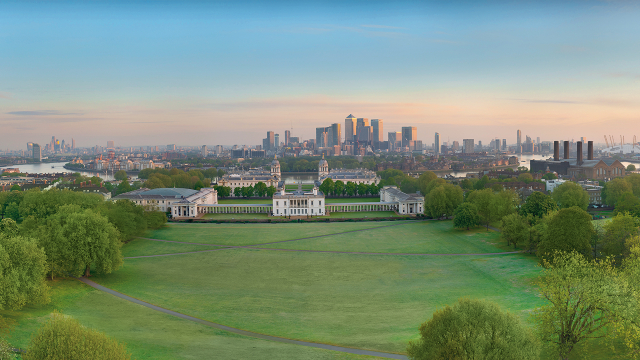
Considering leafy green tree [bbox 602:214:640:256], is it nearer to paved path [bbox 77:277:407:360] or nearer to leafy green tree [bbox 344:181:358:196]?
paved path [bbox 77:277:407:360]

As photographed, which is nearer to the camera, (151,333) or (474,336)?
(474,336)

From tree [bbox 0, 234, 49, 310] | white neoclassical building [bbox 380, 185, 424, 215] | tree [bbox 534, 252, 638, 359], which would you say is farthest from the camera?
white neoclassical building [bbox 380, 185, 424, 215]

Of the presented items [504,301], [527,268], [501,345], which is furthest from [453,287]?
[501,345]

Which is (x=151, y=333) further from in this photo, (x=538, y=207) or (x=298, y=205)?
(x=298, y=205)

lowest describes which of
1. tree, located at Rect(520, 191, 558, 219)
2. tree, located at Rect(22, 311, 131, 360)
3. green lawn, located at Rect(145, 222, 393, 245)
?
green lawn, located at Rect(145, 222, 393, 245)

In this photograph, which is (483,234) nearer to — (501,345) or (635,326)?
(635,326)

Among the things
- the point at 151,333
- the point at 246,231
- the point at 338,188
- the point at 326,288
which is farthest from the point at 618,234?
the point at 338,188

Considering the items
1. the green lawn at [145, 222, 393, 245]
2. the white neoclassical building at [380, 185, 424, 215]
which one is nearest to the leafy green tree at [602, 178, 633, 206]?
the white neoclassical building at [380, 185, 424, 215]
